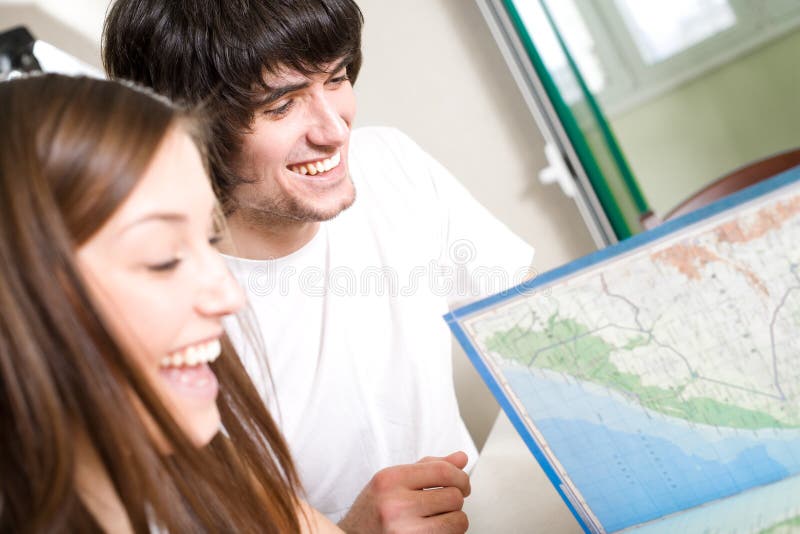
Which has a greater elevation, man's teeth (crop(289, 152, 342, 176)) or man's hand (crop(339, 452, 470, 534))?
man's teeth (crop(289, 152, 342, 176))

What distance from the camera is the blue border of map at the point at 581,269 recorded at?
69 centimetres

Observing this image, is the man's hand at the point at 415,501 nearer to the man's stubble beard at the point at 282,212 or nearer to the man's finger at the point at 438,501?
the man's finger at the point at 438,501

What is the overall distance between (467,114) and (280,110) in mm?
847

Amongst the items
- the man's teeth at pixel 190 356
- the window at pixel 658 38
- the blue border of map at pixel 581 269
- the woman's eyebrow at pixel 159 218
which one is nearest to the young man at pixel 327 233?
the blue border of map at pixel 581 269

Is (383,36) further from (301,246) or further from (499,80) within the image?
(301,246)

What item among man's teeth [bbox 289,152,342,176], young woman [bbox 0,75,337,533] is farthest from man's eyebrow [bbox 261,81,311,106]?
young woman [bbox 0,75,337,533]

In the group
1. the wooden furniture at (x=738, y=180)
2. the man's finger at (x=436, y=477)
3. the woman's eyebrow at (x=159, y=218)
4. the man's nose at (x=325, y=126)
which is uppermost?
the man's nose at (x=325, y=126)

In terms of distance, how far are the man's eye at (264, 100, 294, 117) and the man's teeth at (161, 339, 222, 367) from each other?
1.75 ft

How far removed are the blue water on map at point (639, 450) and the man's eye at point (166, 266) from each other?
1.07 ft

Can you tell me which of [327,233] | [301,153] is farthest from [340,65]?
[327,233]

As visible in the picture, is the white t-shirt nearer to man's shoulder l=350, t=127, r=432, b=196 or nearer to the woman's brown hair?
man's shoulder l=350, t=127, r=432, b=196

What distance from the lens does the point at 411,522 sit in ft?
3.01

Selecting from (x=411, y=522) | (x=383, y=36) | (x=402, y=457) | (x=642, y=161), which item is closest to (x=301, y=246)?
(x=402, y=457)

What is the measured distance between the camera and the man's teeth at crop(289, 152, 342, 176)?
1.20 metres
